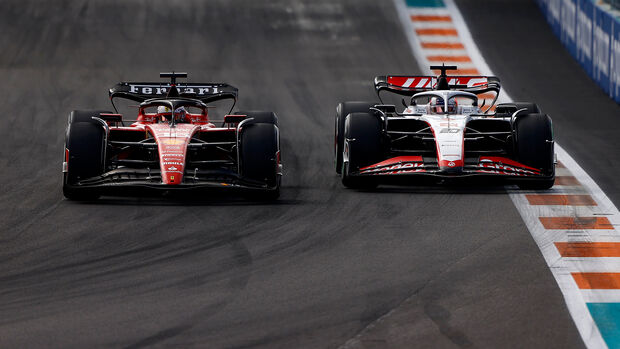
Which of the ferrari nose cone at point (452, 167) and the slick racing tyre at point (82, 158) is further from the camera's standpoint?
the ferrari nose cone at point (452, 167)

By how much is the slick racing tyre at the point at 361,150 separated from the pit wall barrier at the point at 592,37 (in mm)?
10384

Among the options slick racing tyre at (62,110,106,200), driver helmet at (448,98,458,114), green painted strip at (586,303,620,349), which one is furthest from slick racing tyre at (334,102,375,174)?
green painted strip at (586,303,620,349)

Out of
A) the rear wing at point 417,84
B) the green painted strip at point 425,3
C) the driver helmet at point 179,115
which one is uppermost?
the green painted strip at point 425,3

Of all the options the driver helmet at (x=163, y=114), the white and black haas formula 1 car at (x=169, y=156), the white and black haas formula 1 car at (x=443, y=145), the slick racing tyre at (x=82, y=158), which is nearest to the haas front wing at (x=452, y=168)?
the white and black haas formula 1 car at (x=443, y=145)

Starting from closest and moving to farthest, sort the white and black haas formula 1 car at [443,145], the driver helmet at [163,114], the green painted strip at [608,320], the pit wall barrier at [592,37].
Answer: the green painted strip at [608,320]
the white and black haas formula 1 car at [443,145]
the driver helmet at [163,114]
the pit wall barrier at [592,37]

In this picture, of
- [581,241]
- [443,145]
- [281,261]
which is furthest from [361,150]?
[281,261]

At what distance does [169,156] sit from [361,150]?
8.75 feet

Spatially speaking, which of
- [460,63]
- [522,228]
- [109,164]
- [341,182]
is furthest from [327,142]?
[460,63]

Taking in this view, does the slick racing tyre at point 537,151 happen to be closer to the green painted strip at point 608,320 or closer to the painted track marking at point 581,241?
the painted track marking at point 581,241

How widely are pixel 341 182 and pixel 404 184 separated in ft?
2.98

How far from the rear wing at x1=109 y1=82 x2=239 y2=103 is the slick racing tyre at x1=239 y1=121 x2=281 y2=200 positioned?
237cm

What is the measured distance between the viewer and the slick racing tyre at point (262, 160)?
53.9 ft

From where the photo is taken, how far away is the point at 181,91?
62.7ft

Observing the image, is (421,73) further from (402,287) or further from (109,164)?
(402,287)
